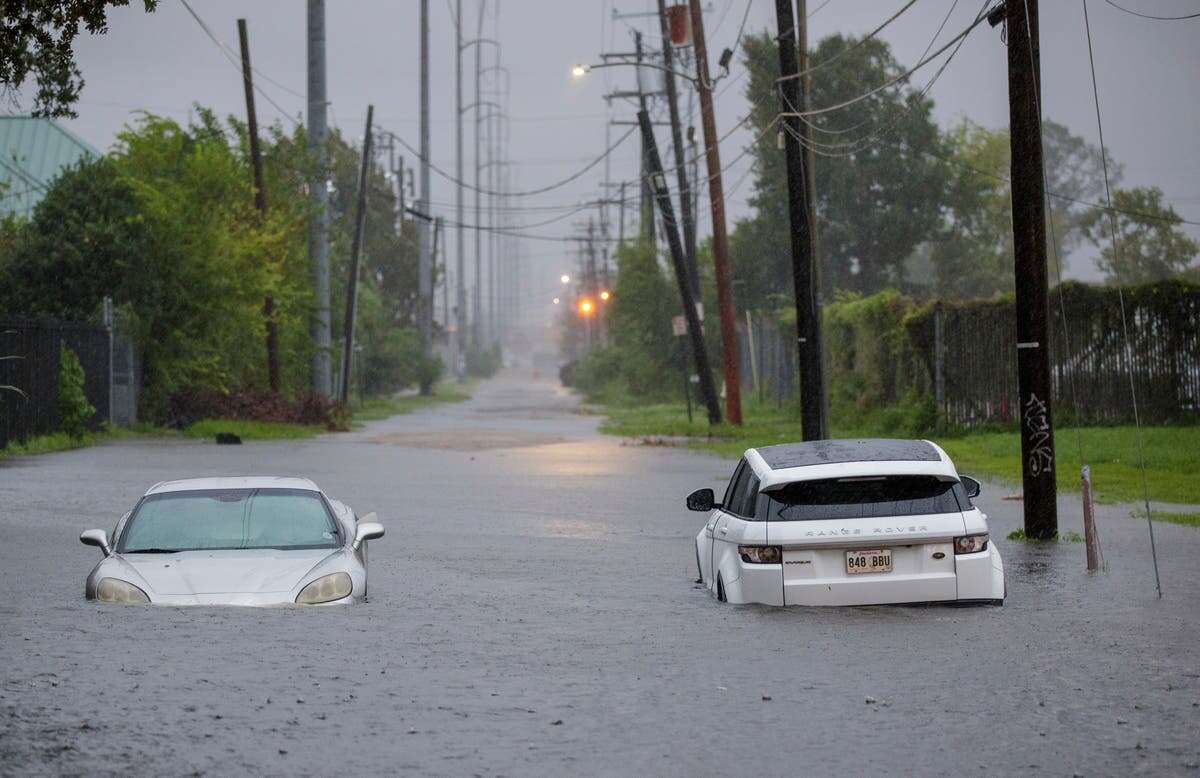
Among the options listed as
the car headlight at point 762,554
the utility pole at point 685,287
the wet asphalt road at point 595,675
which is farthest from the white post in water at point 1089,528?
the utility pole at point 685,287

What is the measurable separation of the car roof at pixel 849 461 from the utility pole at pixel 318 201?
1450 inches

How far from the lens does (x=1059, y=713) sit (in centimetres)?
890

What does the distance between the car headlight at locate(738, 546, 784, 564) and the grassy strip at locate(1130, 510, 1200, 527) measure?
9.08 metres

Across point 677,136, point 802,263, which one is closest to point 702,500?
point 802,263

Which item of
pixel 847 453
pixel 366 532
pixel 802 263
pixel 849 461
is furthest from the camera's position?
pixel 802 263

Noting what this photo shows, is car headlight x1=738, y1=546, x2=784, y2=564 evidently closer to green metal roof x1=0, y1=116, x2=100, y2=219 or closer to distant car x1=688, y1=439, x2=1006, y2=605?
distant car x1=688, y1=439, x2=1006, y2=605

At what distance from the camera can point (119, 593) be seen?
1237 cm

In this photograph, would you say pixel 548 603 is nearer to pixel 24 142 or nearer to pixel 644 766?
pixel 644 766

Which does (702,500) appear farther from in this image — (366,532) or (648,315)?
(648,315)

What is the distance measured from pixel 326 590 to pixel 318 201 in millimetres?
39698

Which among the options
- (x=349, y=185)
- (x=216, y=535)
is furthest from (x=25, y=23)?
(x=349, y=185)

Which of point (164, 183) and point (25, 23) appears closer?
point (25, 23)

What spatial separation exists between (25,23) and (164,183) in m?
31.7

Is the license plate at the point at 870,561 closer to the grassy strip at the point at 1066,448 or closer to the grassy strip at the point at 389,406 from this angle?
the grassy strip at the point at 1066,448
